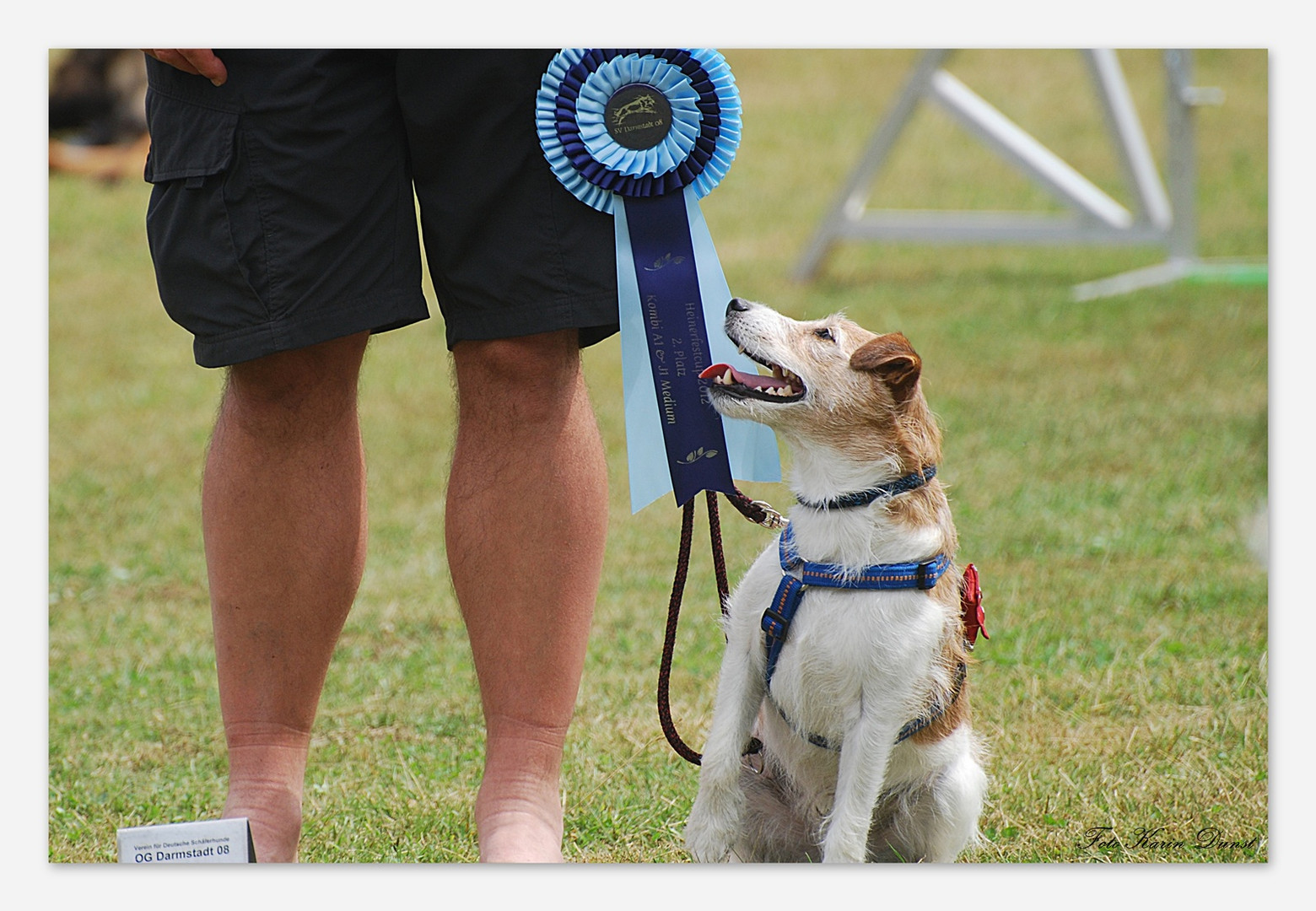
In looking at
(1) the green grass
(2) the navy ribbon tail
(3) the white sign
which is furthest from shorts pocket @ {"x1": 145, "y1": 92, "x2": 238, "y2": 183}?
(1) the green grass

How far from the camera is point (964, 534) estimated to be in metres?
4.62

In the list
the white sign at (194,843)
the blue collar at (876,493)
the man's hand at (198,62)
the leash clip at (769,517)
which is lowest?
the white sign at (194,843)

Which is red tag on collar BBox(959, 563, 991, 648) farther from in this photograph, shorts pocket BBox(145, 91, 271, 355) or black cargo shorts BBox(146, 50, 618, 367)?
shorts pocket BBox(145, 91, 271, 355)

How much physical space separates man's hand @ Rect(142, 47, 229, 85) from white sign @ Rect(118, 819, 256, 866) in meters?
1.22

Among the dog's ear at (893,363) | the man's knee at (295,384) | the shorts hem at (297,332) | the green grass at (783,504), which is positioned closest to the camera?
the dog's ear at (893,363)

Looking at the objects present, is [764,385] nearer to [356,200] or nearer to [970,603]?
[970,603]

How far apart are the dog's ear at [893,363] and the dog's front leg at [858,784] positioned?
0.53 meters

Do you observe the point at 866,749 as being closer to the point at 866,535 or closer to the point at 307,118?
the point at 866,535

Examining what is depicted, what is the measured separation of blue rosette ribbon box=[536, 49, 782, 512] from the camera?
7.64 ft

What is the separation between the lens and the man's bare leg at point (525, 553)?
7.92 ft

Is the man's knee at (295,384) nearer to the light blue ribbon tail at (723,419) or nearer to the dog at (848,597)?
the light blue ribbon tail at (723,419)

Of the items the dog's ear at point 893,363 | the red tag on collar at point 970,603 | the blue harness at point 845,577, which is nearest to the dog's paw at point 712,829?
the blue harness at point 845,577

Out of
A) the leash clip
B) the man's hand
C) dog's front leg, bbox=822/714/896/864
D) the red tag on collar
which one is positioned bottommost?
dog's front leg, bbox=822/714/896/864
